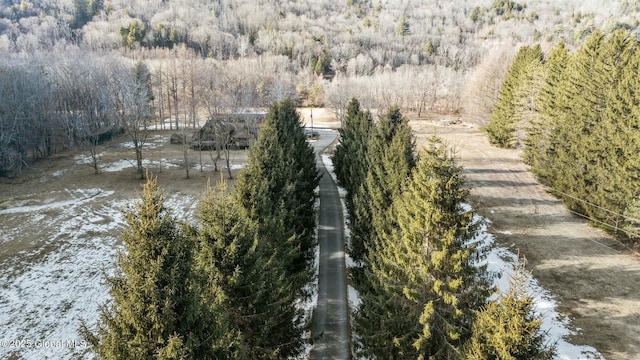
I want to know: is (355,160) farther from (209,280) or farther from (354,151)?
(209,280)

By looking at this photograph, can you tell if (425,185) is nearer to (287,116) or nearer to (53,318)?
(53,318)

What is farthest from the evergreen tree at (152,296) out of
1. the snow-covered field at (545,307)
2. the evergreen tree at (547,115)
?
the evergreen tree at (547,115)

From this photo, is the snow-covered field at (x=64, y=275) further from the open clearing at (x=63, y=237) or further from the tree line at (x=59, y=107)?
the tree line at (x=59, y=107)

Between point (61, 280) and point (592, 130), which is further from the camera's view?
point (592, 130)

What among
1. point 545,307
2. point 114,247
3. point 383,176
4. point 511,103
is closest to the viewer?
point 383,176

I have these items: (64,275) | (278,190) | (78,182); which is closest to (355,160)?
(278,190)

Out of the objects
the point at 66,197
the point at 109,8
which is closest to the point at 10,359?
the point at 66,197

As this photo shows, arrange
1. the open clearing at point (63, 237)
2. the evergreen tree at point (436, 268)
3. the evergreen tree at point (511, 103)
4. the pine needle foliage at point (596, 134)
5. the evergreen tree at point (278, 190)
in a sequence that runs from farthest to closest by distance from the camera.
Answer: the evergreen tree at point (511, 103), the pine needle foliage at point (596, 134), the open clearing at point (63, 237), the evergreen tree at point (278, 190), the evergreen tree at point (436, 268)
